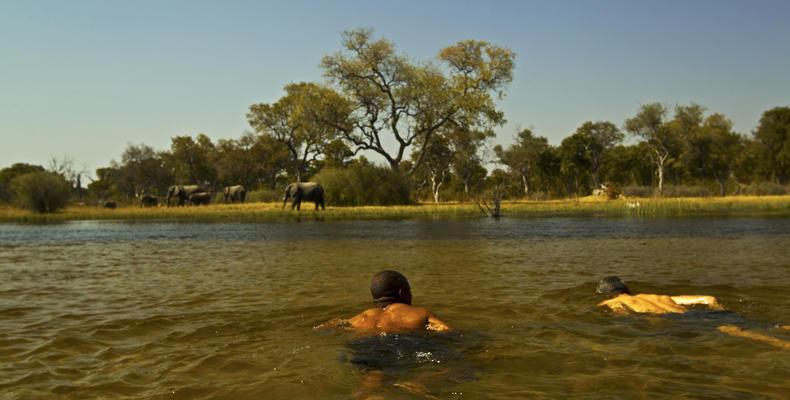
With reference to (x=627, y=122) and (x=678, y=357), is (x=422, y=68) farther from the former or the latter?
(x=678, y=357)

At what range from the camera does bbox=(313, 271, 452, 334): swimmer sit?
209 inches

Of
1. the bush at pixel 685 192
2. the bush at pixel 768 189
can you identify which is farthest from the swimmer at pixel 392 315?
the bush at pixel 768 189

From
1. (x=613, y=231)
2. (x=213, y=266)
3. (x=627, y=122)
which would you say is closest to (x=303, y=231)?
(x=213, y=266)

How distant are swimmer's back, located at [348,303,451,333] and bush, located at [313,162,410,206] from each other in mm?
36056

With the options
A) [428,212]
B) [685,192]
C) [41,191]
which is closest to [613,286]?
[428,212]

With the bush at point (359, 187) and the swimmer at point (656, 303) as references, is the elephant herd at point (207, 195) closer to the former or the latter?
the bush at point (359, 187)

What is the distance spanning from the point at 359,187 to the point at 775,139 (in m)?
51.0

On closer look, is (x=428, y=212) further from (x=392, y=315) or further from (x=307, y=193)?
(x=392, y=315)

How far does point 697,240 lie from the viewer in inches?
586

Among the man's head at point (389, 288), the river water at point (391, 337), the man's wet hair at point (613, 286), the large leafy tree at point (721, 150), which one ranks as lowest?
the river water at point (391, 337)

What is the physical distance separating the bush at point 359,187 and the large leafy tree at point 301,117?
6.20m

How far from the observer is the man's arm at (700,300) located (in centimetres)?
621

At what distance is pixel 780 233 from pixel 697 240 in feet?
11.1

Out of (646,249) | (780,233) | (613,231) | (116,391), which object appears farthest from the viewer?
(613,231)
